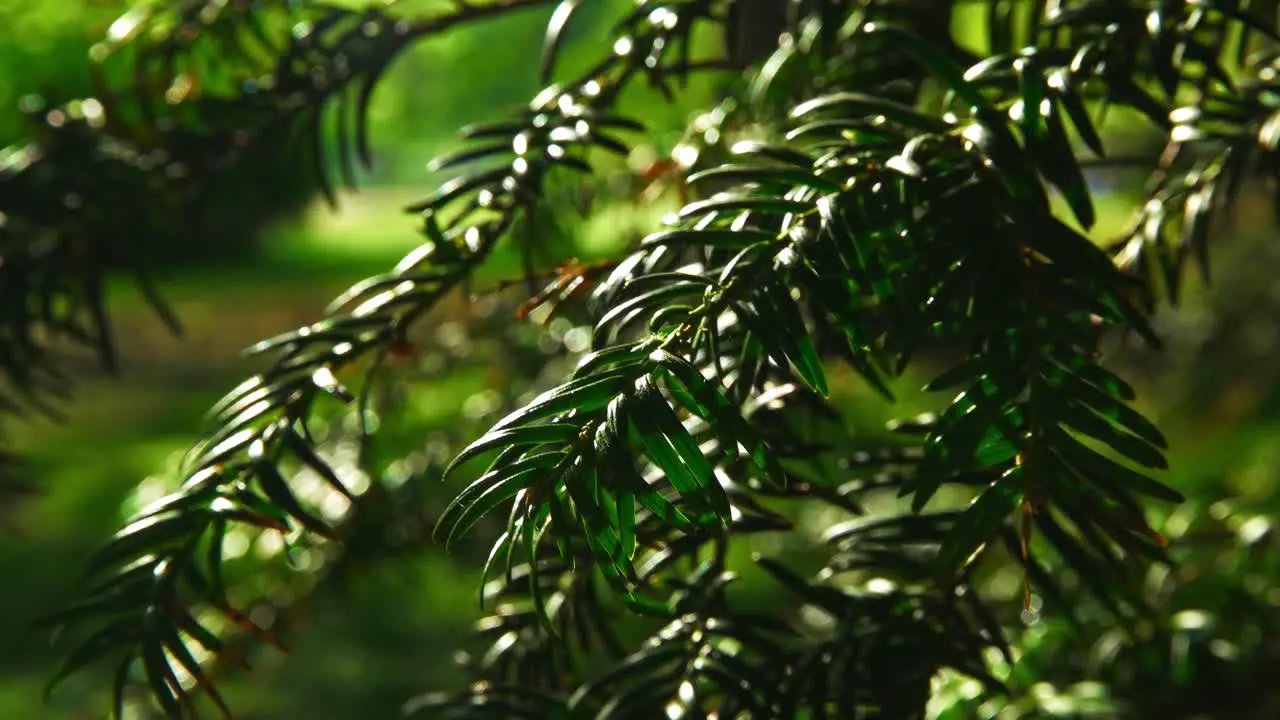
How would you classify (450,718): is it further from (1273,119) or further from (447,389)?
(447,389)

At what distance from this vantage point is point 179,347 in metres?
8.66

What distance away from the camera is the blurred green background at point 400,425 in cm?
159

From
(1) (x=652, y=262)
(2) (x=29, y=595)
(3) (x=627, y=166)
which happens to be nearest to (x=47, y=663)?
(2) (x=29, y=595)

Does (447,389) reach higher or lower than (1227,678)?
higher

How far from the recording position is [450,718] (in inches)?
33.5

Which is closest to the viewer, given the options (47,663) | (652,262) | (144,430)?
(652,262)

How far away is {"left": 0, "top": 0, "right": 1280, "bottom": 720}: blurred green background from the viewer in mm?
1595

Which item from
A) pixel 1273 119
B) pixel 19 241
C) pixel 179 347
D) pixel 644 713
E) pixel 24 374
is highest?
pixel 179 347

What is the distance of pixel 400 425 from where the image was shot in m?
1.62

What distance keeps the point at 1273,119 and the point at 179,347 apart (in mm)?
8632

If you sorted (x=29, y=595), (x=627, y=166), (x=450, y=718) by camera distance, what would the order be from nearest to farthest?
(x=450, y=718) → (x=627, y=166) → (x=29, y=595)

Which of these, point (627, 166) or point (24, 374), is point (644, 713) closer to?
point (24, 374)

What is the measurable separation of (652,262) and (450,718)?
13.9 inches

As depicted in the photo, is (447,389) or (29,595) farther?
(29,595)
